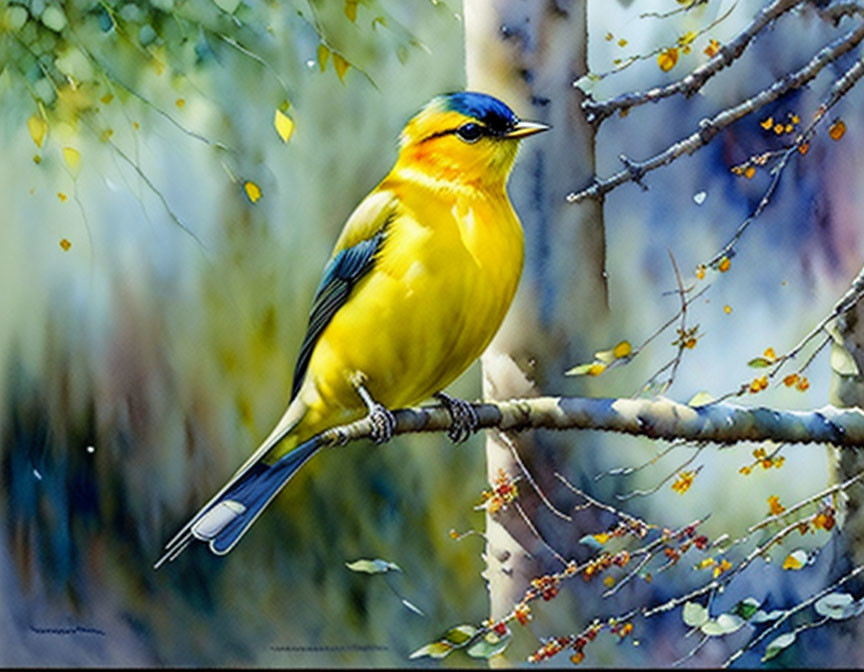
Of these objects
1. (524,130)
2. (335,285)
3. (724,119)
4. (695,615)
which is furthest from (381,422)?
(724,119)

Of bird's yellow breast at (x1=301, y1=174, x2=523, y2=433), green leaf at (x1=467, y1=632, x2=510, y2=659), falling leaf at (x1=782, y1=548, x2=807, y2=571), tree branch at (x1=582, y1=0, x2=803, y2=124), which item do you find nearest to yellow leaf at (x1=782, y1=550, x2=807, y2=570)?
falling leaf at (x1=782, y1=548, x2=807, y2=571)

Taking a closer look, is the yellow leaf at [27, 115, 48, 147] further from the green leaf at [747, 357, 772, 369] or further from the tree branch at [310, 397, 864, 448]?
the green leaf at [747, 357, 772, 369]

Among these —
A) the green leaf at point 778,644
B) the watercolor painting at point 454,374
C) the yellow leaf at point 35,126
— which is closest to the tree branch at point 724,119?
the watercolor painting at point 454,374

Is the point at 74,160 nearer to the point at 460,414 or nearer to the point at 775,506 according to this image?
the point at 460,414

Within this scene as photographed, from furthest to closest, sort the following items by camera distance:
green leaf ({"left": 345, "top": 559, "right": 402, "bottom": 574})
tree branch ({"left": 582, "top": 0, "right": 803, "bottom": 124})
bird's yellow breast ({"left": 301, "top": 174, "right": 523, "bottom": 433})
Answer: green leaf ({"left": 345, "top": 559, "right": 402, "bottom": 574})
tree branch ({"left": 582, "top": 0, "right": 803, "bottom": 124})
bird's yellow breast ({"left": 301, "top": 174, "right": 523, "bottom": 433})

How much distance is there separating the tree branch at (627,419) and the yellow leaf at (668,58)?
537mm

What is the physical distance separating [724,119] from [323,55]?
664mm

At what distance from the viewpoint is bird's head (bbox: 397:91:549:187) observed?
2.03 meters

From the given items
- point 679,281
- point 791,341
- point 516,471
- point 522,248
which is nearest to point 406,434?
point 516,471

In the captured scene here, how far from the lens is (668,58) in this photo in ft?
6.95

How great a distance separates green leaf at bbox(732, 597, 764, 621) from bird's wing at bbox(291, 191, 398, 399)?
31.7 inches

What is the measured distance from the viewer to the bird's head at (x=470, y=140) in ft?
6.67

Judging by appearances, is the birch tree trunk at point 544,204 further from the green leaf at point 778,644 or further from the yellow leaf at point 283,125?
the green leaf at point 778,644
